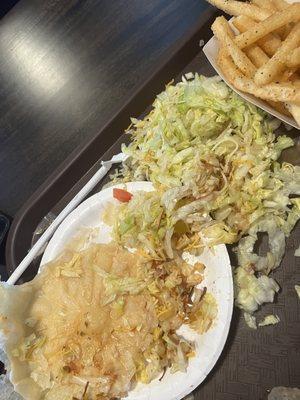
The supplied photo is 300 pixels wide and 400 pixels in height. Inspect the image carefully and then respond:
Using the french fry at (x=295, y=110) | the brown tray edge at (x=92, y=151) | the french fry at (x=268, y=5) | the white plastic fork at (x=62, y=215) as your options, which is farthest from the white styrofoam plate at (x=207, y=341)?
the french fry at (x=268, y=5)

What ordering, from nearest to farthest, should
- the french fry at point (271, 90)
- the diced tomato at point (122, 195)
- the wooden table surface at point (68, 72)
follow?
the french fry at point (271, 90) → the diced tomato at point (122, 195) → the wooden table surface at point (68, 72)

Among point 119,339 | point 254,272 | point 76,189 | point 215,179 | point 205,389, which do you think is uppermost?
point 76,189

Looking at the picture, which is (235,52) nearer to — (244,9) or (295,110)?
(244,9)

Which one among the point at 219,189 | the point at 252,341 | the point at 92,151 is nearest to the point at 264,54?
the point at 219,189

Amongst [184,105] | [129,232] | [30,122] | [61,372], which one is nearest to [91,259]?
[129,232]

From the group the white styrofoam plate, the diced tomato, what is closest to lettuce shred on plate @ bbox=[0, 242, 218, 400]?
the white styrofoam plate

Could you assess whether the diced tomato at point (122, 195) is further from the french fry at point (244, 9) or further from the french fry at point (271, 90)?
the french fry at point (244, 9)

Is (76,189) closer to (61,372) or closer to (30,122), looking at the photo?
(30,122)
